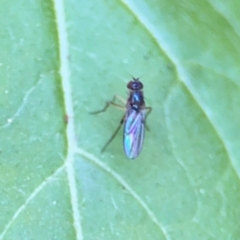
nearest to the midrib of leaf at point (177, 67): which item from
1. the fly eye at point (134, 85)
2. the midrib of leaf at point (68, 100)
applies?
the fly eye at point (134, 85)

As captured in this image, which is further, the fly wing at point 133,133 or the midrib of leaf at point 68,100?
the fly wing at point 133,133

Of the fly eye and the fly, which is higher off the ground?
the fly eye

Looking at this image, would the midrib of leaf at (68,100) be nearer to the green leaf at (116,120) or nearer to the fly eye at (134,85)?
the green leaf at (116,120)

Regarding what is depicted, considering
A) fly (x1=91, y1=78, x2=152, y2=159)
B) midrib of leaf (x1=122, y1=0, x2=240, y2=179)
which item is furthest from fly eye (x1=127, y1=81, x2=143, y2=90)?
midrib of leaf (x1=122, y1=0, x2=240, y2=179)

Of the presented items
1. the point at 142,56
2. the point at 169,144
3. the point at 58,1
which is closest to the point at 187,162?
the point at 169,144

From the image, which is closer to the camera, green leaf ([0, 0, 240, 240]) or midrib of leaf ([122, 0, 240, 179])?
green leaf ([0, 0, 240, 240])

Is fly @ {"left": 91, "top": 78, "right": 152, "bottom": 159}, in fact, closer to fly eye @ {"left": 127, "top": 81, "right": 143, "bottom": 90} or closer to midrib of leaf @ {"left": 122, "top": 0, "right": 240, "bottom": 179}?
fly eye @ {"left": 127, "top": 81, "right": 143, "bottom": 90}

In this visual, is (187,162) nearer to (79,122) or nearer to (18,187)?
(79,122)
